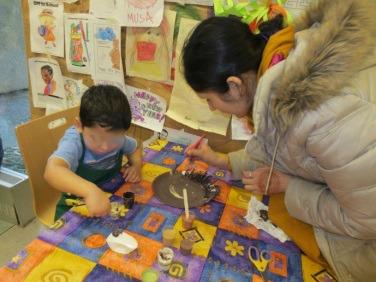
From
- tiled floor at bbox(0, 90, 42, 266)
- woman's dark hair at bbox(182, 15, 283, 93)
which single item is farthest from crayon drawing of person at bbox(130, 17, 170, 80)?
tiled floor at bbox(0, 90, 42, 266)

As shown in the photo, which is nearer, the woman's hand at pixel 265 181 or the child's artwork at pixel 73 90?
the woman's hand at pixel 265 181

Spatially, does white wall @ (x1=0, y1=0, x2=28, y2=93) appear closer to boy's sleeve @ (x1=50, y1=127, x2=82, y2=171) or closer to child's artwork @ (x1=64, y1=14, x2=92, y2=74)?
child's artwork @ (x1=64, y1=14, x2=92, y2=74)

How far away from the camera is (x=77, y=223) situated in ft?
2.76

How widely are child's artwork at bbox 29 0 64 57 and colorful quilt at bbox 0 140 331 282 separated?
91cm

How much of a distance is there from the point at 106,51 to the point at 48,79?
44 cm

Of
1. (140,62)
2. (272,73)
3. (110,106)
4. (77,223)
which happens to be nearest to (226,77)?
(272,73)

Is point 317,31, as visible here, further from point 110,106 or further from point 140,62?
point 140,62

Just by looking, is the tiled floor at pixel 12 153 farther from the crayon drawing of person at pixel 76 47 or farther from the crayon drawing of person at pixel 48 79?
the crayon drawing of person at pixel 76 47

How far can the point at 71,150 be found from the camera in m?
1.05

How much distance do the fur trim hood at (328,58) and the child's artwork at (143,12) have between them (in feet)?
2.38

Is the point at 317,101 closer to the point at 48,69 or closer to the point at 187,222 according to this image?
the point at 187,222

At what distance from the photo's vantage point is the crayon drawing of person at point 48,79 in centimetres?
162

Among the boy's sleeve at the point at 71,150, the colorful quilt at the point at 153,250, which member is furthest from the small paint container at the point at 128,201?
the boy's sleeve at the point at 71,150

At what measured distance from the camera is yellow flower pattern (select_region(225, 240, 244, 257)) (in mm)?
810
